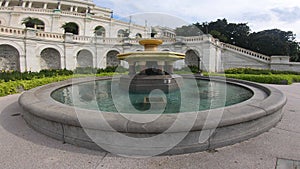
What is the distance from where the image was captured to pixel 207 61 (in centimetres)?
2414

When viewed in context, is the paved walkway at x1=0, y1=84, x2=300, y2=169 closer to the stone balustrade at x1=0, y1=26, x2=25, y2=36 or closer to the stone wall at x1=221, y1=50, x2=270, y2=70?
the stone balustrade at x1=0, y1=26, x2=25, y2=36

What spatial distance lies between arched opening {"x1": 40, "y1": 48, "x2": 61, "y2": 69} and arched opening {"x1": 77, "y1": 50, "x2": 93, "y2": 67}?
292cm

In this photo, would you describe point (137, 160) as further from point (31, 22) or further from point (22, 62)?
point (31, 22)

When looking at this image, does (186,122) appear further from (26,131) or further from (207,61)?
(207,61)

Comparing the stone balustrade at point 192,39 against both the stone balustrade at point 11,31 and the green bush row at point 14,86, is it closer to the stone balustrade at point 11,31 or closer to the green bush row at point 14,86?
the green bush row at point 14,86

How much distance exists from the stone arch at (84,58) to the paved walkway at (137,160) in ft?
80.4

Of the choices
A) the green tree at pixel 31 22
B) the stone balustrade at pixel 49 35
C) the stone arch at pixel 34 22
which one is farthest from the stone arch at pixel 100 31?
the stone balustrade at pixel 49 35

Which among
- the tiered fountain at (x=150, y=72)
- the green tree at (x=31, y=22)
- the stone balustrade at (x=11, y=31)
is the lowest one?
the tiered fountain at (x=150, y=72)

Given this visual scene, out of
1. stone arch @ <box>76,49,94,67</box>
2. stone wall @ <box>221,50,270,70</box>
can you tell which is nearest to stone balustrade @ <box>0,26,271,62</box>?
stone wall @ <box>221,50,270,70</box>

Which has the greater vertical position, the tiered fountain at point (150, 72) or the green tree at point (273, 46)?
the green tree at point (273, 46)

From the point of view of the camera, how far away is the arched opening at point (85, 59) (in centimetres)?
2688

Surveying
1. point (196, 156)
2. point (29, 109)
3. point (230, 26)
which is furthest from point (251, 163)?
point (230, 26)

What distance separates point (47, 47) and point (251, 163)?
84.5ft

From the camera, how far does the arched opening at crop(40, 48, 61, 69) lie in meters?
24.5
